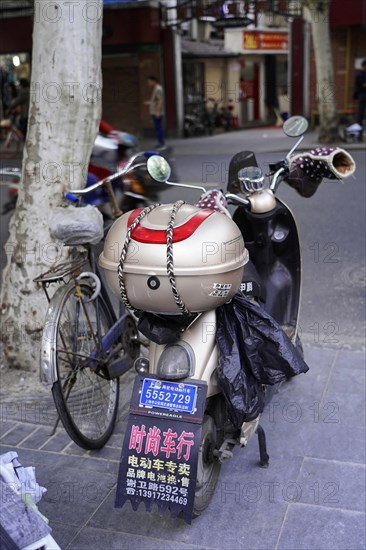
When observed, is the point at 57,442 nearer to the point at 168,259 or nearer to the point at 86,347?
the point at 86,347

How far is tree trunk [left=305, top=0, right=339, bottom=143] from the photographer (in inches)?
A: 550

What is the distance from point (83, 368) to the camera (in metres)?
3.31

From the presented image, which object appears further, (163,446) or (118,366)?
(118,366)

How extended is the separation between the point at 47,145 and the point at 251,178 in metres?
1.41

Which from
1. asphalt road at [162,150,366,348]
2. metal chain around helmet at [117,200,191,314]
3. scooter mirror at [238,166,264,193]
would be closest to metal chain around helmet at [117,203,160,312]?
metal chain around helmet at [117,200,191,314]

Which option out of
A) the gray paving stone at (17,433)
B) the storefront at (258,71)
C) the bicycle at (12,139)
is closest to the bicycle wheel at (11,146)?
the bicycle at (12,139)

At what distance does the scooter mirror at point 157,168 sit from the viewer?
318 cm

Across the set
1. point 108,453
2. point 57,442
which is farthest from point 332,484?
point 57,442

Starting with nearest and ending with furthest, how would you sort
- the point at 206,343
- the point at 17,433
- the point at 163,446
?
1. the point at 163,446
2. the point at 206,343
3. the point at 17,433

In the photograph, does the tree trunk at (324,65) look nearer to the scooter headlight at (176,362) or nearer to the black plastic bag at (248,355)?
the black plastic bag at (248,355)

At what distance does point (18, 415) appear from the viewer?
3.74 metres

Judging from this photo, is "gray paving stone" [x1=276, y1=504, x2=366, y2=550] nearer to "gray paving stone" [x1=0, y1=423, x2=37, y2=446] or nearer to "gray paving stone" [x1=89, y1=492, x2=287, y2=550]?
"gray paving stone" [x1=89, y1=492, x2=287, y2=550]

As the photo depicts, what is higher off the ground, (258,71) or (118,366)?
(118,366)

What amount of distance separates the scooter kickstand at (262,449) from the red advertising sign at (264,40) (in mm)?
27066
